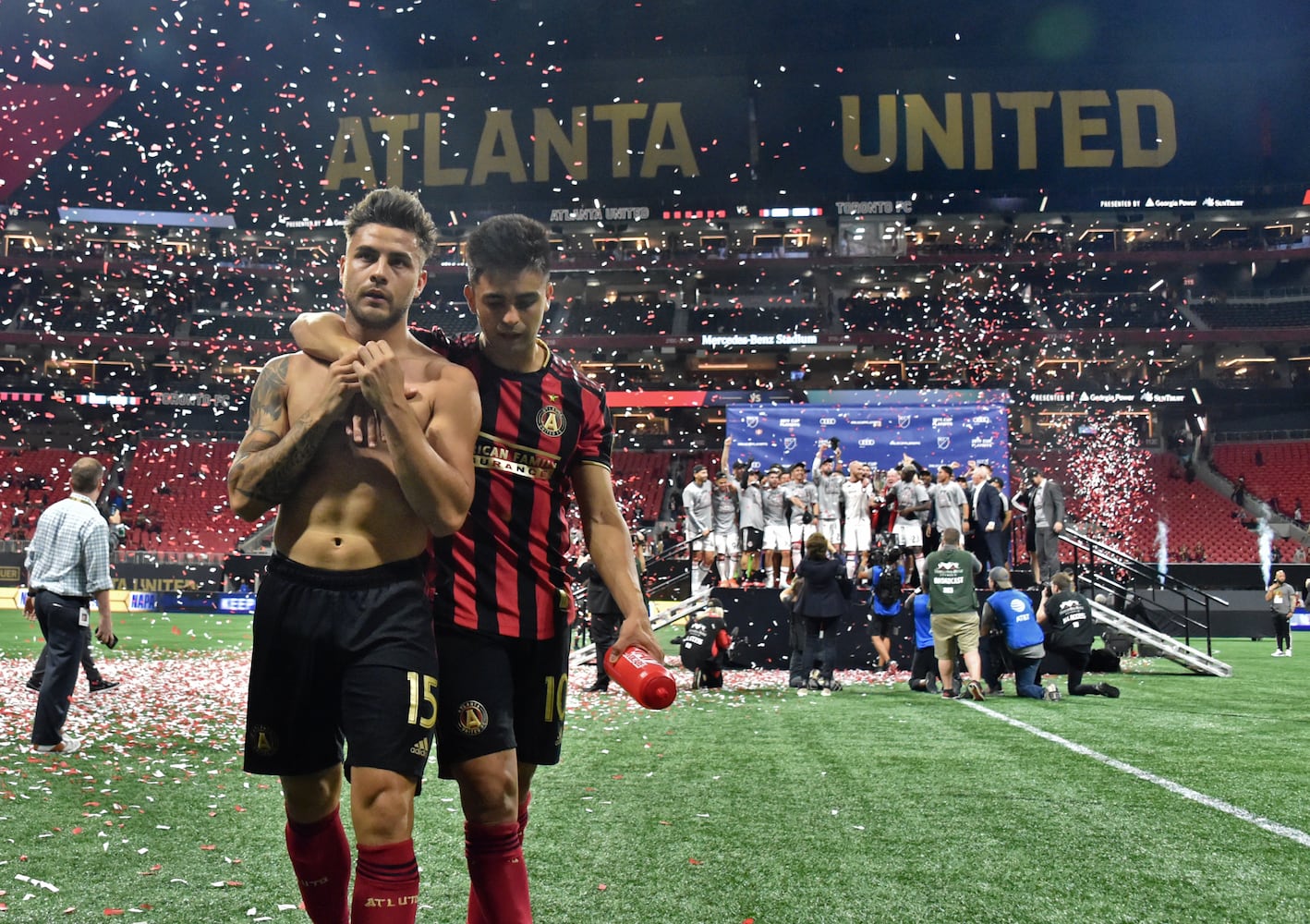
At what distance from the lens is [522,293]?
10.3 feet

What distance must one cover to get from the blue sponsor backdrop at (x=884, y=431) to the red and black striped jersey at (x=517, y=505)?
652 inches

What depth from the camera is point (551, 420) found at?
10.5 ft

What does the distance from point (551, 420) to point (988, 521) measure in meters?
12.6

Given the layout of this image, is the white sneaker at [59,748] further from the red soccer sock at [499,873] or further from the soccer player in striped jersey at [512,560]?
the red soccer sock at [499,873]

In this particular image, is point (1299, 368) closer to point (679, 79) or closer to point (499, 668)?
point (679, 79)

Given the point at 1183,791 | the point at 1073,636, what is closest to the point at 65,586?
the point at 1183,791

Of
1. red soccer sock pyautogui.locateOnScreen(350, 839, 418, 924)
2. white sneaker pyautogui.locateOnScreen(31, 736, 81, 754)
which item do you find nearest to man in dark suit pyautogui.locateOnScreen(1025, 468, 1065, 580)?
white sneaker pyautogui.locateOnScreen(31, 736, 81, 754)

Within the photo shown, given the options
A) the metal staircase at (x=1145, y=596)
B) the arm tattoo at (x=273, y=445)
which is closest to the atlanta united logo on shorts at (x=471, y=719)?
the arm tattoo at (x=273, y=445)

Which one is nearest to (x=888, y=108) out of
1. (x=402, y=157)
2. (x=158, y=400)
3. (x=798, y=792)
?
(x=402, y=157)

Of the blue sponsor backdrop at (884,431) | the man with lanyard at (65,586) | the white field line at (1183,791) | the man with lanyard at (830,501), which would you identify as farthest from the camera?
the blue sponsor backdrop at (884,431)

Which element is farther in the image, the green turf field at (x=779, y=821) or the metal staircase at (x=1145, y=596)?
the metal staircase at (x=1145, y=596)

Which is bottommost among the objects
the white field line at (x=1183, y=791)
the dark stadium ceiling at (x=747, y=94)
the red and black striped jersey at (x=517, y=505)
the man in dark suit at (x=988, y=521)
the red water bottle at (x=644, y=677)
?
the white field line at (x=1183, y=791)

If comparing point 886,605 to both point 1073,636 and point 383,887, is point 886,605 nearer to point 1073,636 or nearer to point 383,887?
point 1073,636

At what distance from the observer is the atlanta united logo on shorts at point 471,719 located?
2.83 m
